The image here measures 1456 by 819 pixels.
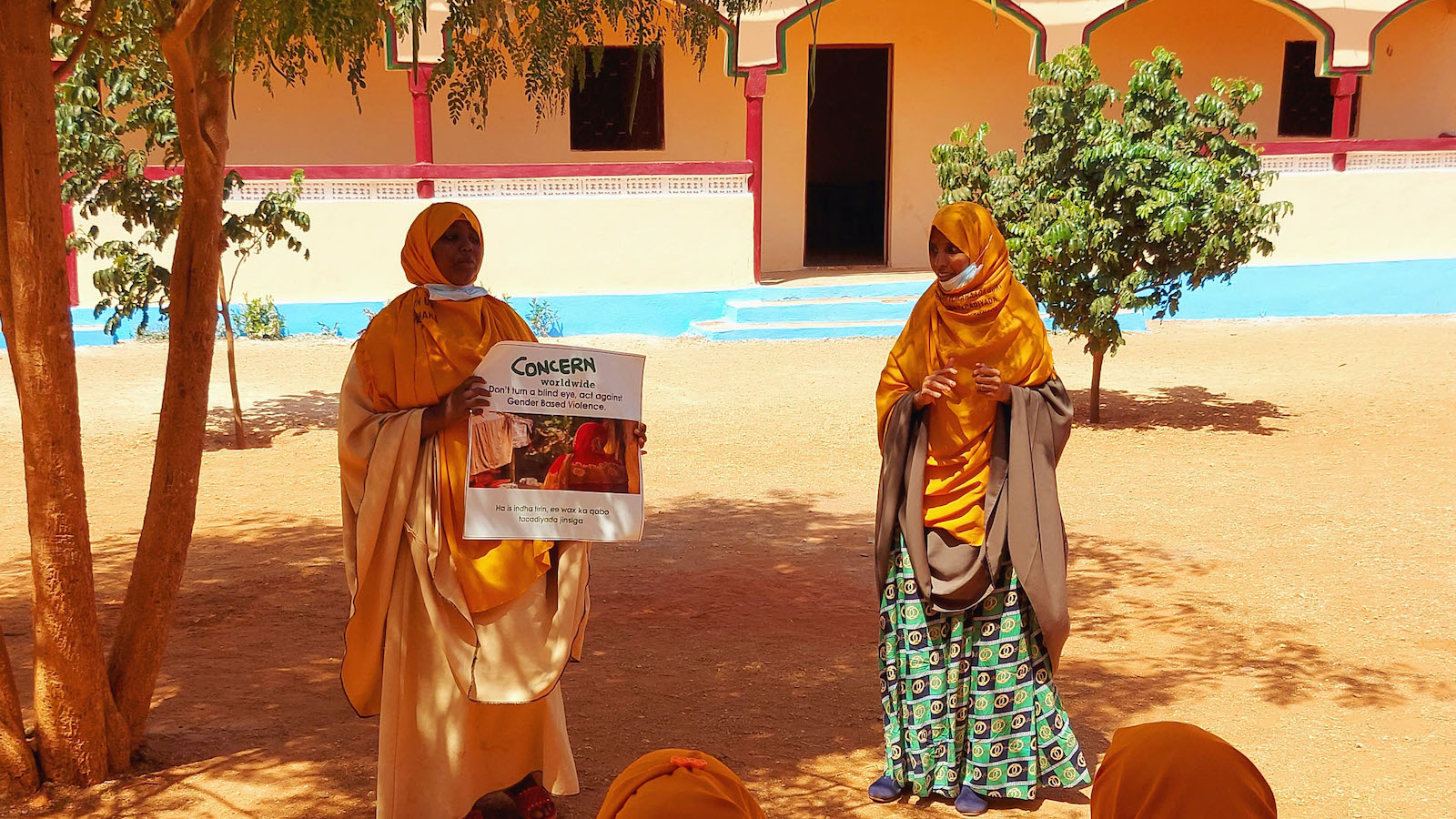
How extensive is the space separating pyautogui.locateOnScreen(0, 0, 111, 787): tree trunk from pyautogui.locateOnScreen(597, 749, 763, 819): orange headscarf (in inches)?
90.3

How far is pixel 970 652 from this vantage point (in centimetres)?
360

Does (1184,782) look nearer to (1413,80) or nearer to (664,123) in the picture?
(664,123)

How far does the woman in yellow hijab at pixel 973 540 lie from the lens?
3.48 metres

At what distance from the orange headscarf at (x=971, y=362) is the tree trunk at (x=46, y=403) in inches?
88.1

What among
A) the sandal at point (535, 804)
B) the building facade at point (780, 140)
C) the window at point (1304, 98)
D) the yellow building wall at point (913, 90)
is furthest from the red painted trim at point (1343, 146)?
the sandal at point (535, 804)

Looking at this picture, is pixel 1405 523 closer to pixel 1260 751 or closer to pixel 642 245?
pixel 1260 751

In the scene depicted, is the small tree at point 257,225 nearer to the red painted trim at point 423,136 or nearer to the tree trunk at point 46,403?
the red painted trim at point 423,136

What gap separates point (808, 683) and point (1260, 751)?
152cm

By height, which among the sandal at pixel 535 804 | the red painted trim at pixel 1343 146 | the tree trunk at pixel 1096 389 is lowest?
the sandal at pixel 535 804

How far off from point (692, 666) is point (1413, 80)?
1409cm

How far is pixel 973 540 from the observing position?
3.51m

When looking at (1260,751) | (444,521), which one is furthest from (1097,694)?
(444,521)

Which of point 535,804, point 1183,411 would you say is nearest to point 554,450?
point 535,804

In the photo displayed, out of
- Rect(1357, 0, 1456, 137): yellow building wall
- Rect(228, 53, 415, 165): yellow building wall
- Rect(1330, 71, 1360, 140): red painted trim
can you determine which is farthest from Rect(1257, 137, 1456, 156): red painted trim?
Rect(228, 53, 415, 165): yellow building wall
